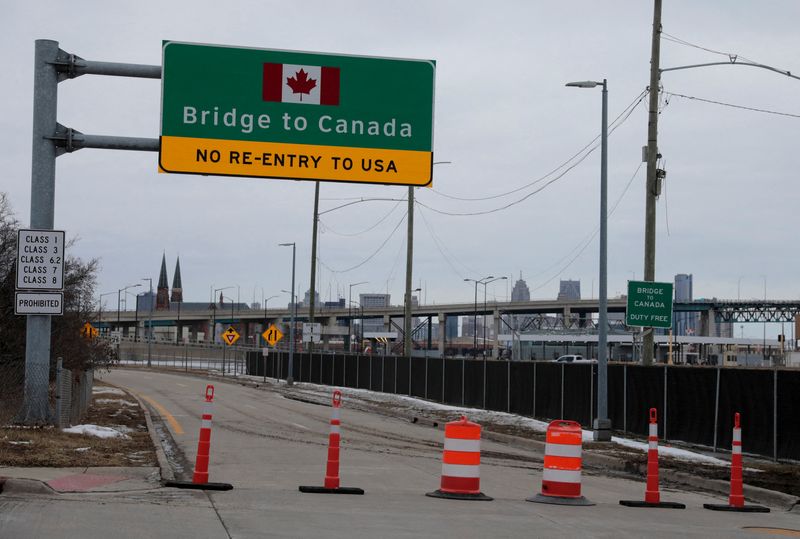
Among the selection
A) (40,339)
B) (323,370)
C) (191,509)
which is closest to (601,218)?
(40,339)

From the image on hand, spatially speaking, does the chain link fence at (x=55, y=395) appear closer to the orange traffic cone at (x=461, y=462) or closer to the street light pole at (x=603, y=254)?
the orange traffic cone at (x=461, y=462)

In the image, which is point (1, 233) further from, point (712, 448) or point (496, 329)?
point (496, 329)

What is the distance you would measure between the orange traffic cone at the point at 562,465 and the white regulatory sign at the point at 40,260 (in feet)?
29.5

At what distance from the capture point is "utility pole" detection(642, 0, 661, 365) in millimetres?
23844

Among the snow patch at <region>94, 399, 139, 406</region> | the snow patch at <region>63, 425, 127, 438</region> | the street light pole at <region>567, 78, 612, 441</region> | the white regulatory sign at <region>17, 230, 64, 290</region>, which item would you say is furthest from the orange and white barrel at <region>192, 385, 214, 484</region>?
the snow patch at <region>94, 399, 139, 406</region>

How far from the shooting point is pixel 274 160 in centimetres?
1756

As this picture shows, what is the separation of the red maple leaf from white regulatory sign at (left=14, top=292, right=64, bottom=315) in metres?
5.27

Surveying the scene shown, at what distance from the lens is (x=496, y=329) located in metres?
144

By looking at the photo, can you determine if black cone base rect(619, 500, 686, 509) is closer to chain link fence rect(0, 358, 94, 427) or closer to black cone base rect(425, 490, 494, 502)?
black cone base rect(425, 490, 494, 502)

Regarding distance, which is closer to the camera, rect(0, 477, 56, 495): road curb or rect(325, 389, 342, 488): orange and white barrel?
rect(0, 477, 56, 495): road curb

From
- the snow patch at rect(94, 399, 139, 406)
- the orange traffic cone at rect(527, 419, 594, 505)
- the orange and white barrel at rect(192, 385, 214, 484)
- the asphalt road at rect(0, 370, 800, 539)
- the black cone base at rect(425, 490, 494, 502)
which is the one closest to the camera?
the asphalt road at rect(0, 370, 800, 539)

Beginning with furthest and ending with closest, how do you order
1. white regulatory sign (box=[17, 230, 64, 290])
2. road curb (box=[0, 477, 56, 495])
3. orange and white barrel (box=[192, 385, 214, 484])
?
white regulatory sign (box=[17, 230, 64, 290]) < orange and white barrel (box=[192, 385, 214, 484]) < road curb (box=[0, 477, 56, 495])

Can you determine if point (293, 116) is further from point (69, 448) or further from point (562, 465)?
point (562, 465)

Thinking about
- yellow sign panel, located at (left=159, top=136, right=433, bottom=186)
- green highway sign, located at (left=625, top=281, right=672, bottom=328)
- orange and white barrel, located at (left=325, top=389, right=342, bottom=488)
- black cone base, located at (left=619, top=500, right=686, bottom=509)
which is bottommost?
black cone base, located at (left=619, top=500, right=686, bottom=509)
